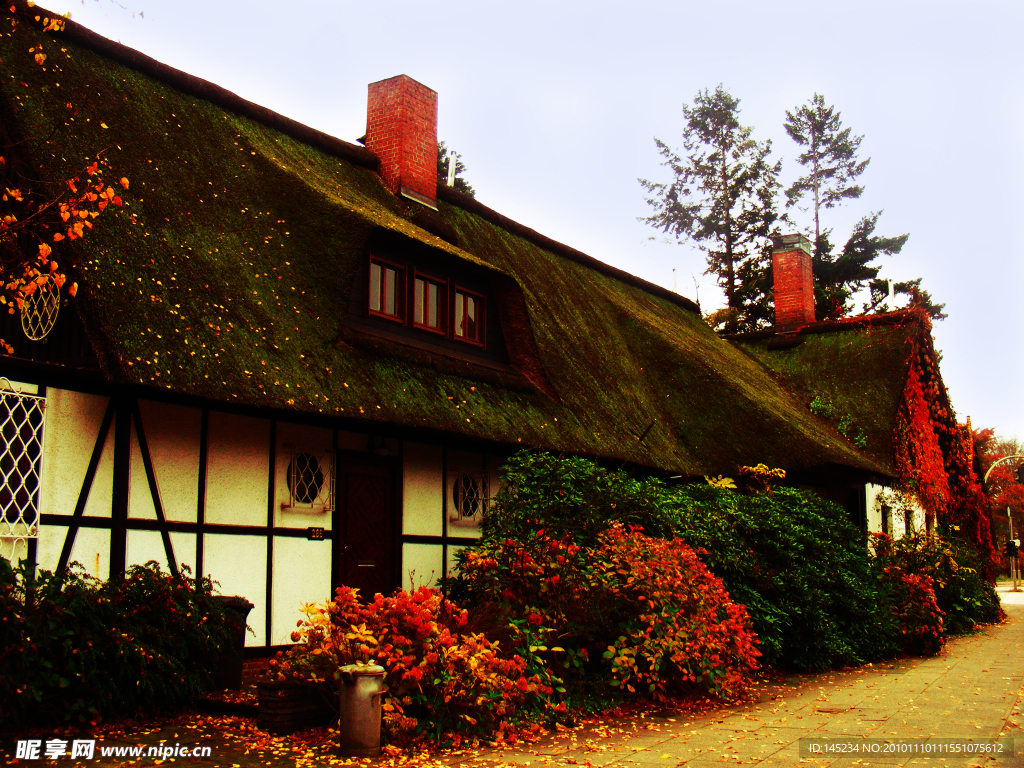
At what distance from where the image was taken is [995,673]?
1079 cm

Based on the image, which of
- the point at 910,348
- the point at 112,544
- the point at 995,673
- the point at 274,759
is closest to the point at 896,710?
the point at 995,673

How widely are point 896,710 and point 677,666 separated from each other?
1945mm

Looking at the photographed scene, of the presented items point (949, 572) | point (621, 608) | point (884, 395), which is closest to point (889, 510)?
point (884, 395)

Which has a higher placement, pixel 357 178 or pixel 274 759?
pixel 357 178

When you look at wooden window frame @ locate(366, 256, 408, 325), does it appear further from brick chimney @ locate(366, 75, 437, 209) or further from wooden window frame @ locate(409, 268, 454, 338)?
brick chimney @ locate(366, 75, 437, 209)

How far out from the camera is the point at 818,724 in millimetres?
7391

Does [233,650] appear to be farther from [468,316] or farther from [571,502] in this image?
[468,316]

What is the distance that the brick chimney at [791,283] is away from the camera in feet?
78.9

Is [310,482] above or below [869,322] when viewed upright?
below

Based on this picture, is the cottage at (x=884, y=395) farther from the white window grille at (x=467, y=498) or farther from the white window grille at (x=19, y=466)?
the white window grille at (x=19, y=466)

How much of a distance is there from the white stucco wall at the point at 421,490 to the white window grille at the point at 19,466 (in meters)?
→ 4.35

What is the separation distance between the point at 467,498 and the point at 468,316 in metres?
2.53

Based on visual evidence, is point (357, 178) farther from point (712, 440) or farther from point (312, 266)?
point (712, 440)

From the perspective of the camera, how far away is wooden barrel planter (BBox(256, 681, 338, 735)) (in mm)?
6582
